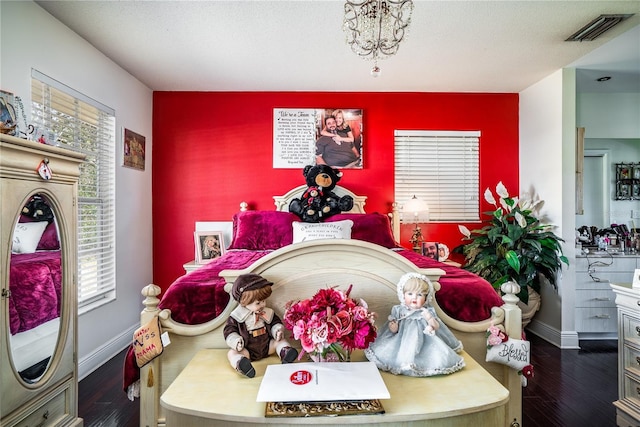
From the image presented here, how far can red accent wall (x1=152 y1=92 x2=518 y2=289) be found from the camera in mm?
3801

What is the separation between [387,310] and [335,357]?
393mm

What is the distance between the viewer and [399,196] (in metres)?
3.87

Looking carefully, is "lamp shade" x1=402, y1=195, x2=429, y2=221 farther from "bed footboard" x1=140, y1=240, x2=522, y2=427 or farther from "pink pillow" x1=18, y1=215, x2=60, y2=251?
"pink pillow" x1=18, y1=215, x2=60, y2=251

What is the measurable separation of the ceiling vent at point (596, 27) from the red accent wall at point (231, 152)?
132 cm

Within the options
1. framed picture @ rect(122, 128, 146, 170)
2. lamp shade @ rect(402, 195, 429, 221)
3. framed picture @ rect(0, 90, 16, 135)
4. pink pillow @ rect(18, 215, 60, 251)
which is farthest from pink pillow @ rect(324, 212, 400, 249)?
framed picture @ rect(0, 90, 16, 135)

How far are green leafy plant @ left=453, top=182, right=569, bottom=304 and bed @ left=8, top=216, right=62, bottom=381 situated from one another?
3262mm

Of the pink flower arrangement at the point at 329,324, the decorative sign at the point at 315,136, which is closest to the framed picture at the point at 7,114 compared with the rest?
the pink flower arrangement at the point at 329,324

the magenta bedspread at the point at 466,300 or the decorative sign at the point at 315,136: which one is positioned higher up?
the decorative sign at the point at 315,136

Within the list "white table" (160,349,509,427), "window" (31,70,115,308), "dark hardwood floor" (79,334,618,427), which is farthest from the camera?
"window" (31,70,115,308)

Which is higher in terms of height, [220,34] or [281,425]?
[220,34]

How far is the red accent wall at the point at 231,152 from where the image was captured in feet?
12.5

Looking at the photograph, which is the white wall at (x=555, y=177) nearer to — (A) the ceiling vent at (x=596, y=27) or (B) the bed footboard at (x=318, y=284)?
(A) the ceiling vent at (x=596, y=27)

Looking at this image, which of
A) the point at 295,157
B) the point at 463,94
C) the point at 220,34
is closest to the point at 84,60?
the point at 220,34

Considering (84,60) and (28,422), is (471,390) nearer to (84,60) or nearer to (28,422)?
(28,422)
